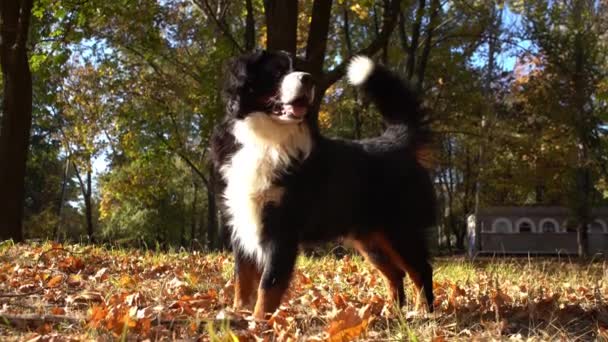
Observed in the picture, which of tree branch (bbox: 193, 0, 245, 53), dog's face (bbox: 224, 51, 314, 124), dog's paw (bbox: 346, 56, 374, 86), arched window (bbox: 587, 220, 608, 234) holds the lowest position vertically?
arched window (bbox: 587, 220, 608, 234)

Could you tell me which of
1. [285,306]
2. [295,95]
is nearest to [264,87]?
[295,95]

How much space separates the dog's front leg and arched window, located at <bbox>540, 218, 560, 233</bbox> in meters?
27.5

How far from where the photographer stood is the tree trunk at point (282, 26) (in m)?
9.70

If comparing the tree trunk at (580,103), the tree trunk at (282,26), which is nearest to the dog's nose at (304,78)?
the tree trunk at (282,26)

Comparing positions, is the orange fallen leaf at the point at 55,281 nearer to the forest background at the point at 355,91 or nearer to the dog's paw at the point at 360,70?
the dog's paw at the point at 360,70

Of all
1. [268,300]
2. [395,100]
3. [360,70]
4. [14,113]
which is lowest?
[268,300]

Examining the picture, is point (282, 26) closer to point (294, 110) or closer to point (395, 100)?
point (395, 100)

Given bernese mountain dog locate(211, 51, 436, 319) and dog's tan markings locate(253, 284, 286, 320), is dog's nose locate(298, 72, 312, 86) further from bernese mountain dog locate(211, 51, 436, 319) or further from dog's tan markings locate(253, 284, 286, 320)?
dog's tan markings locate(253, 284, 286, 320)

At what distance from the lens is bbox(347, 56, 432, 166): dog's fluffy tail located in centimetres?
453

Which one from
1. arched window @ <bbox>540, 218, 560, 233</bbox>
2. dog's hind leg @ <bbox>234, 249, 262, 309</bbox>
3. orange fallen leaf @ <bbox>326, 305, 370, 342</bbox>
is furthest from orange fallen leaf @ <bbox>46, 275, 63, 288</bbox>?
arched window @ <bbox>540, 218, 560, 233</bbox>

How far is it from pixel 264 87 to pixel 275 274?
1202 millimetres

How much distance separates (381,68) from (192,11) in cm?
1600

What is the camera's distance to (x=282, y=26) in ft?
32.0

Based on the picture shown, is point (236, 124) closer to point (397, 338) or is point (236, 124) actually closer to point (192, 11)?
point (397, 338)
